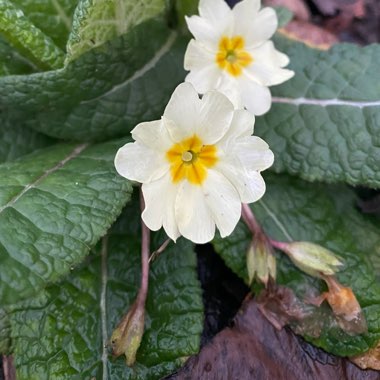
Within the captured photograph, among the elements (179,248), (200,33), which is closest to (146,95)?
(200,33)

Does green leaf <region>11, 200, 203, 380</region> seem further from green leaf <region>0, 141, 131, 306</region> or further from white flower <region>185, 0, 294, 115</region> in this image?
white flower <region>185, 0, 294, 115</region>

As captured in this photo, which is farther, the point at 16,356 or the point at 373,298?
the point at 373,298

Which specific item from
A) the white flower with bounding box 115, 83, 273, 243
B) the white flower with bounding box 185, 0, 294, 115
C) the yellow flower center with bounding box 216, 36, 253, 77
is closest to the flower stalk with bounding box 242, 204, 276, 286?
→ the white flower with bounding box 115, 83, 273, 243

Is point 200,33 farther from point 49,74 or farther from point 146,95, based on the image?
point 49,74

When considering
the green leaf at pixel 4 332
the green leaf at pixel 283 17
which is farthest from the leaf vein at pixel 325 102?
the green leaf at pixel 4 332

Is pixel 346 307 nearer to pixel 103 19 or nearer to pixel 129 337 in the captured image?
pixel 129 337

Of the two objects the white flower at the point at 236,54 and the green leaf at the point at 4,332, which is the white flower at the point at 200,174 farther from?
the green leaf at the point at 4,332
